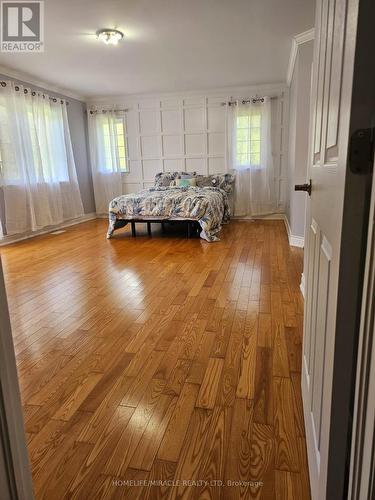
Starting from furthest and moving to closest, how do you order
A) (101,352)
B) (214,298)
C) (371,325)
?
1. (214,298)
2. (101,352)
3. (371,325)

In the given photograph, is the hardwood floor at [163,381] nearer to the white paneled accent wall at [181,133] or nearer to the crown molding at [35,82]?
the crown molding at [35,82]

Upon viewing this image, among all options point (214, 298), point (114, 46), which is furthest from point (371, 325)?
point (114, 46)

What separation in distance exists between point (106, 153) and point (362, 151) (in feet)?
22.7

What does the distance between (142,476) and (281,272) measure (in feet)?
7.84

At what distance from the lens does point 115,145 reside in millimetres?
6836

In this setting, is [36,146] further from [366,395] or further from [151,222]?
[366,395]

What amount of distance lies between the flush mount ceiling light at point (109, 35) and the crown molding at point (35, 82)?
1958 mm

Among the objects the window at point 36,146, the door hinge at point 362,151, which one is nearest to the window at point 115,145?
the window at point 36,146

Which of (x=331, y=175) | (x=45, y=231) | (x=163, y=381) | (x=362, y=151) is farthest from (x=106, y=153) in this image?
(x=362, y=151)

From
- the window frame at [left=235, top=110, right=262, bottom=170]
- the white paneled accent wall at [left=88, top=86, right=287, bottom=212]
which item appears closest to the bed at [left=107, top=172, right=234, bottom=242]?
the window frame at [left=235, top=110, right=262, bottom=170]

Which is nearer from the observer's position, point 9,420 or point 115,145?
point 9,420

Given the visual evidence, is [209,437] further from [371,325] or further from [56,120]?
[56,120]

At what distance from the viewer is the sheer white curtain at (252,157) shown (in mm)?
6066

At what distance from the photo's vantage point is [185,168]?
265 inches
